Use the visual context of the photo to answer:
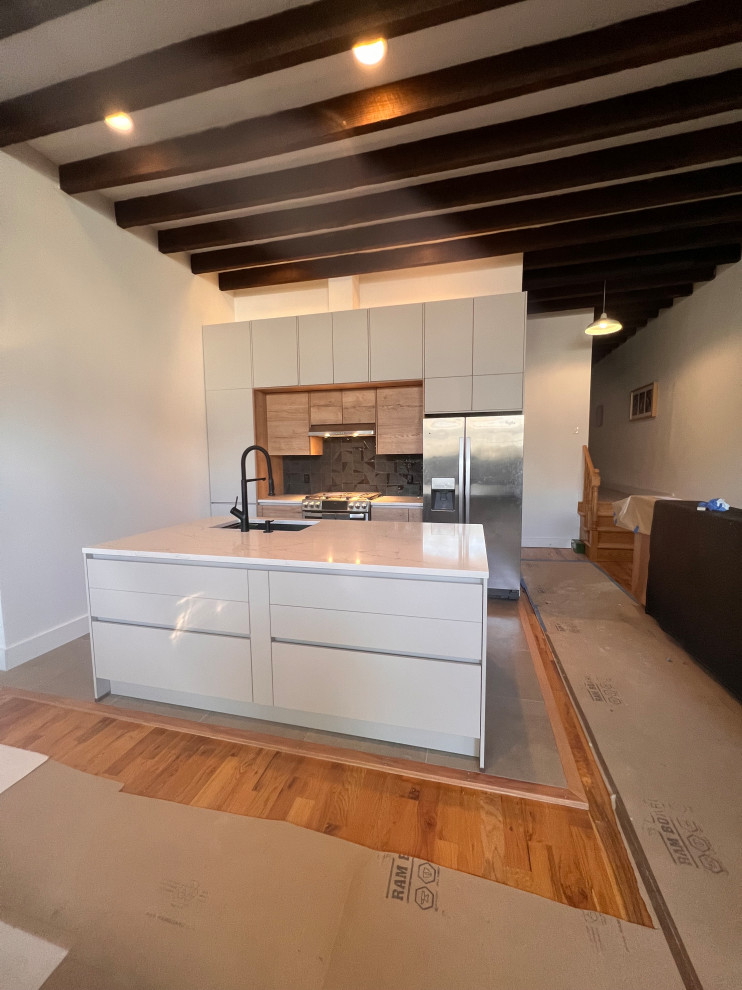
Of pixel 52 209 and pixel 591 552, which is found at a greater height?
pixel 52 209

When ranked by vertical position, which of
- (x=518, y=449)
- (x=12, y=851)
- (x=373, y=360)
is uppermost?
(x=373, y=360)

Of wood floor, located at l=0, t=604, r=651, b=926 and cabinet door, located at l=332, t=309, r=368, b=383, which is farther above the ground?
cabinet door, located at l=332, t=309, r=368, b=383

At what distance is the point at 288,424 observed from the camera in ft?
13.7

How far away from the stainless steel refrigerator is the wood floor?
174 cm

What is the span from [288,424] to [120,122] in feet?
8.00

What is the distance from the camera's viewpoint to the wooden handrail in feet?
15.6

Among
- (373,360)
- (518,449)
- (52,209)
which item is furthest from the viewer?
(373,360)

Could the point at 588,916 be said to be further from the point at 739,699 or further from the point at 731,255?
the point at 731,255

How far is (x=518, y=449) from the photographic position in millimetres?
3451

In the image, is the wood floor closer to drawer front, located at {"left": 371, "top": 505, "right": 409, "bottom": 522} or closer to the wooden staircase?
drawer front, located at {"left": 371, "top": 505, "right": 409, "bottom": 522}

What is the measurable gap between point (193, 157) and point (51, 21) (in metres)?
0.80

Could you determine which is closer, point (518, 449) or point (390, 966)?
point (390, 966)

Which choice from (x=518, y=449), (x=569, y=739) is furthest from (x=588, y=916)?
(x=518, y=449)

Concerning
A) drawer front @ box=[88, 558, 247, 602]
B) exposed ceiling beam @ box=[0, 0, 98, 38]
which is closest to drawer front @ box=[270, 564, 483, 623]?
drawer front @ box=[88, 558, 247, 602]
